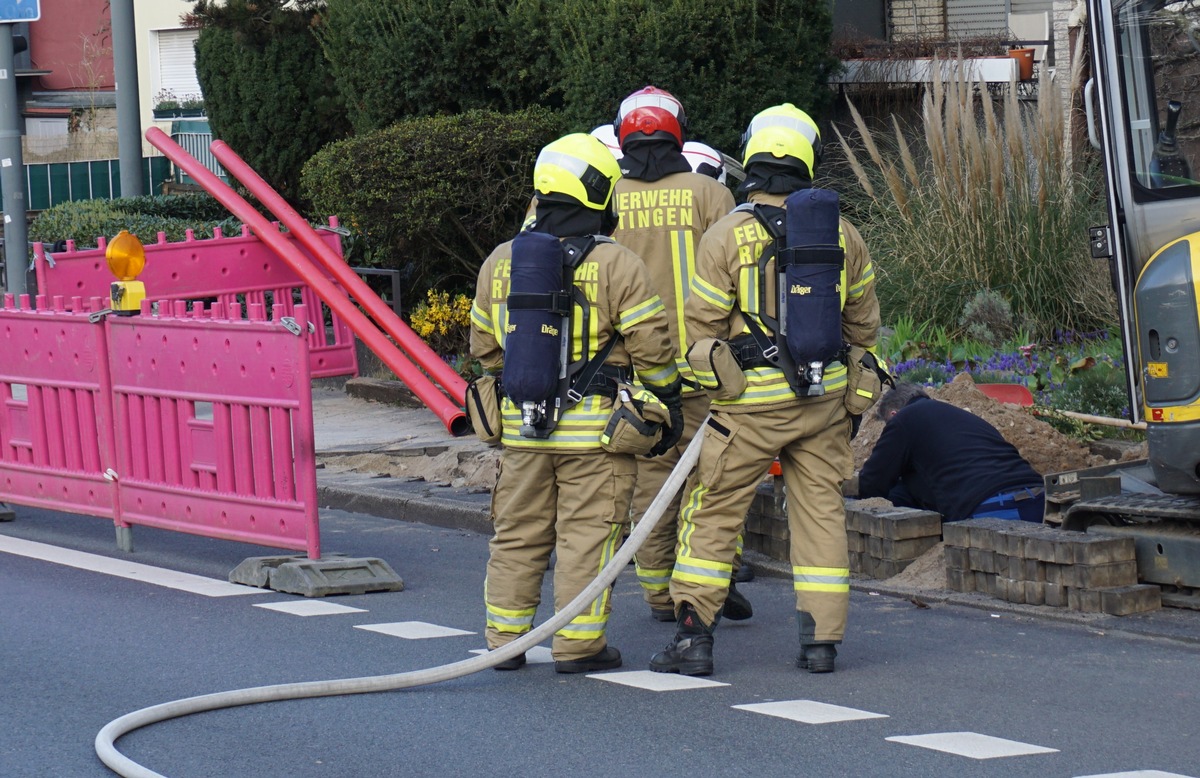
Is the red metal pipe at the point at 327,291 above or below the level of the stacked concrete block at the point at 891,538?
above

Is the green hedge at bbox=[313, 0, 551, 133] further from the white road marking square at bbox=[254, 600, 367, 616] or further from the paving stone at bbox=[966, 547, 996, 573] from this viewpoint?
the paving stone at bbox=[966, 547, 996, 573]

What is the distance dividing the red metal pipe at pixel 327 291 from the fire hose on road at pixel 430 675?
3.83m

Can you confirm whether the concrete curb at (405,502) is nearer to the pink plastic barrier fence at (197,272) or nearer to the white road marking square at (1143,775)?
the pink plastic barrier fence at (197,272)

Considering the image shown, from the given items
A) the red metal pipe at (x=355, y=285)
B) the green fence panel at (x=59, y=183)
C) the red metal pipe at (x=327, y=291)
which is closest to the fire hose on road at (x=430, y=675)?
the red metal pipe at (x=327, y=291)

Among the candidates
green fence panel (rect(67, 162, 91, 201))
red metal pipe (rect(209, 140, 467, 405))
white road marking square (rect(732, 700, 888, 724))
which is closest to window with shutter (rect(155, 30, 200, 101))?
green fence panel (rect(67, 162, 91, 201))

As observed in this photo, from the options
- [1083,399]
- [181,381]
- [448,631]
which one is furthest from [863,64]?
[448,631]

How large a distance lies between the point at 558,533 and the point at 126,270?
3.51 meters

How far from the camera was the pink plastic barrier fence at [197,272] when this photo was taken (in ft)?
38.6

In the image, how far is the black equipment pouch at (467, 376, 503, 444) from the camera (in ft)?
20.5

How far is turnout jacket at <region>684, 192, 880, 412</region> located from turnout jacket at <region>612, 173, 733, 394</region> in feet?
2.68

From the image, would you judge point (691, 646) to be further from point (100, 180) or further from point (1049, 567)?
point (100, 180)

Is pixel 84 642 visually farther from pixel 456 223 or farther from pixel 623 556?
pixel 456 223

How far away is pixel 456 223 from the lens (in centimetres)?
1385

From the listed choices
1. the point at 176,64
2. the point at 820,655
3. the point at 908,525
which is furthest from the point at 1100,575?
the point at 176,64
